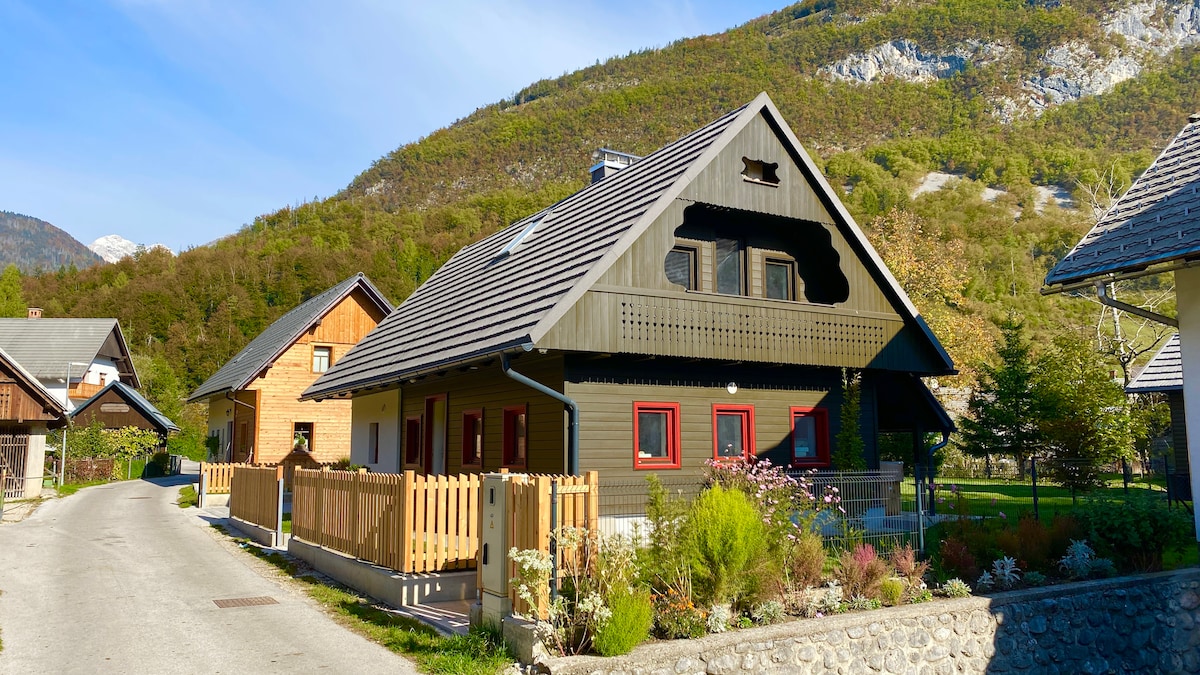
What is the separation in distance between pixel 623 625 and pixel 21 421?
29.7m

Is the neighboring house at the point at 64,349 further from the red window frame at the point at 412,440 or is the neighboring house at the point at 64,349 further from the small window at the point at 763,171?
the small window at the point at 763,171

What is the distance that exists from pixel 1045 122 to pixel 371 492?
403 feet

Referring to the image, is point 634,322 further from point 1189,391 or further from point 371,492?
point 1189,391

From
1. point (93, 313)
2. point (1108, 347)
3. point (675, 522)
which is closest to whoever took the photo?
point (675, 522)

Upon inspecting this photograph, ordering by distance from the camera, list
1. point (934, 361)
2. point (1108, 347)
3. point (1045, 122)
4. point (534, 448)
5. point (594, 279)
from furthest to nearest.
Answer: point (1045, 122) < point (1108, 347) < point (934, 361) < point (534, 448) < point (594, 279)

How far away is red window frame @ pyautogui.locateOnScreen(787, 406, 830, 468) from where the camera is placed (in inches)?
650

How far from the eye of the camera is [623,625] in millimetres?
8016

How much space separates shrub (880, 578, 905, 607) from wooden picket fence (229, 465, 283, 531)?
11943mm

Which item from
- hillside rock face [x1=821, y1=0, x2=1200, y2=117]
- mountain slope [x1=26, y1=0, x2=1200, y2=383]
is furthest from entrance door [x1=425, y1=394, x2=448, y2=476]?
hillside rock face [x1=821, y1=0, x2=1200, y2=117]

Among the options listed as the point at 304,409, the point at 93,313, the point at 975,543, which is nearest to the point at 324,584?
the point at 975,543

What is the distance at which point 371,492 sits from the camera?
1245 cm

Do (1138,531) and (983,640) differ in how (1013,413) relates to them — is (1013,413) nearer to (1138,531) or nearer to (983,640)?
(1138,531)

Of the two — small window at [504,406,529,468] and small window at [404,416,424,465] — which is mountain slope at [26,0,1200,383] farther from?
small window at [504,406,529,468]

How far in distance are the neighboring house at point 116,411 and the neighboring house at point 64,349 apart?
256 centimetres
